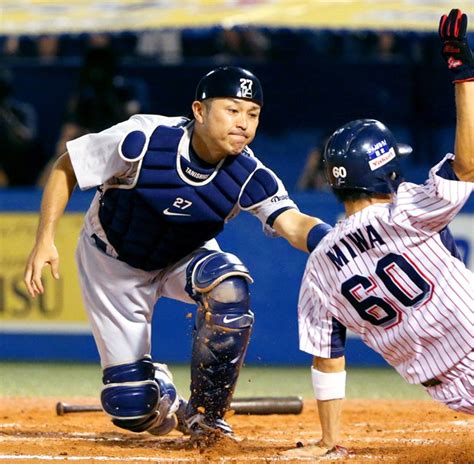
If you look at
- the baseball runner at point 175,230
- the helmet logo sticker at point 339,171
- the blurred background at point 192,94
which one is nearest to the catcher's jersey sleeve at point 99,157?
the baseball runner at point 175,230

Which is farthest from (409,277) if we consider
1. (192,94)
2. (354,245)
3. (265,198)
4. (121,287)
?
(192,94)

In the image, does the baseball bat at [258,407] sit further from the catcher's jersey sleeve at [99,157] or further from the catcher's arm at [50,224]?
the catcher's jersey sleeve at [99,157]

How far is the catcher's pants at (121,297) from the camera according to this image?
6113mm

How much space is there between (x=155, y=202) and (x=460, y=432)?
2015 mm

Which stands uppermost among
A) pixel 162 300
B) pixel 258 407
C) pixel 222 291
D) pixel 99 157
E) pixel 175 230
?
pixel 99 157

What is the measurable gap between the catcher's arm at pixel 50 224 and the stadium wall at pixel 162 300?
3.75 meters

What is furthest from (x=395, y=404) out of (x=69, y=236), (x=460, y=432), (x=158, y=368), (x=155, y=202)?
(x=69, y=236)

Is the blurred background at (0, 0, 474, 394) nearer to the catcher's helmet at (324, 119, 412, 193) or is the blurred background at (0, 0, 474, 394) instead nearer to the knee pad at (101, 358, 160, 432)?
the knee pad at (101, 358, 160, 432)

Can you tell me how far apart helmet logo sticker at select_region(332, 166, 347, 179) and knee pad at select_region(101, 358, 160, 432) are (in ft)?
5.28

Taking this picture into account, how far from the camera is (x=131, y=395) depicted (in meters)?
5.93

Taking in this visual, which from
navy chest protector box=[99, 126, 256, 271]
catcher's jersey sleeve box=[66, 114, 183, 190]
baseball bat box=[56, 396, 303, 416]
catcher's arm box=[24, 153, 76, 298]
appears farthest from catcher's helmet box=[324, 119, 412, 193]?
baseball bat box=[56, 396, 303, 416]

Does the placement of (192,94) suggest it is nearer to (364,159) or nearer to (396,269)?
(364,159)

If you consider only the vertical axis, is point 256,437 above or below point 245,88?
below

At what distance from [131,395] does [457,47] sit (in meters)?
2.45
